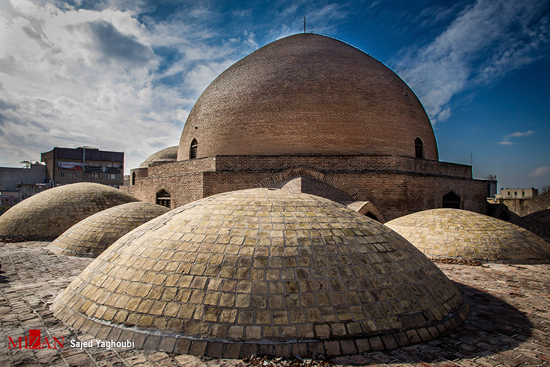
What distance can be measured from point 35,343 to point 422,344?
14.2ft

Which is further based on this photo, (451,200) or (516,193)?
(516,193)

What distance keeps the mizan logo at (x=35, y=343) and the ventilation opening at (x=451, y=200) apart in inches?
625

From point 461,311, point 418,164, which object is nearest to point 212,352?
point 461,311

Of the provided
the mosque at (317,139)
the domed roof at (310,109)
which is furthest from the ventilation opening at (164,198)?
the domed roof at (310,109)

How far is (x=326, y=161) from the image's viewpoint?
1317cm

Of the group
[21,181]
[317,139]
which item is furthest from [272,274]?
[21,181]

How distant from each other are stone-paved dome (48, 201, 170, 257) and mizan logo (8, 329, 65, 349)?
17.2 feet

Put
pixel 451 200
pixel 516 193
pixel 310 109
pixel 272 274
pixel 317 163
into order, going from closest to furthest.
Answer: pixel 272 274
pixel 317 163
pixel 310 109
pixel 451 200
pixel 516 193

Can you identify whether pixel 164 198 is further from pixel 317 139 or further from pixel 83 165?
pixel 83 165

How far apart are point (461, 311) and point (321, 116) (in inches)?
424

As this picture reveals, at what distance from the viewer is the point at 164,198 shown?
15.6 meters

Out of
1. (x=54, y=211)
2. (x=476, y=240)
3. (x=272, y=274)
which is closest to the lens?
(x=272, y=274)

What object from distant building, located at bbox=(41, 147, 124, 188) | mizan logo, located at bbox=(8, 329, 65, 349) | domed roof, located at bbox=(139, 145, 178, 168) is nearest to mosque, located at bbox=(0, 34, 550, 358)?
mizan logo, located at bbox=(8, 329, 65, 349)

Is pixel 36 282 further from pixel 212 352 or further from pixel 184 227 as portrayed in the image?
pixel 212 352
